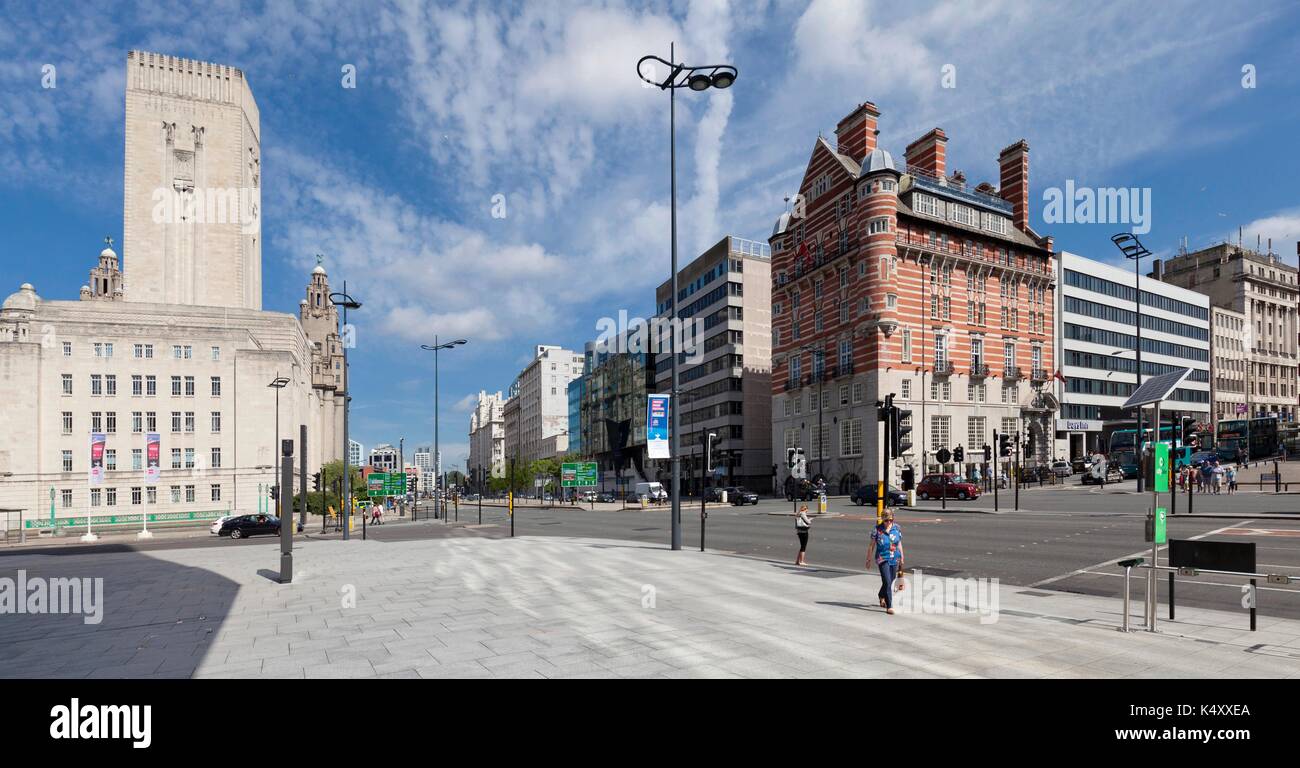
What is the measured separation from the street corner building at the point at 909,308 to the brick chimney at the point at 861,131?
13cm

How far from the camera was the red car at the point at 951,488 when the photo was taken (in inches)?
1773

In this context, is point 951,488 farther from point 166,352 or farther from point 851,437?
point 166,352

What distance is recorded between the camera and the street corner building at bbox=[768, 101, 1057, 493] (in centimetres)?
6006

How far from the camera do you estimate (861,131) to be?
2537 inches

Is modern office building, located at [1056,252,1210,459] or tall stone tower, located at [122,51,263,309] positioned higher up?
tall stone tower, located at [122,51,263,309]

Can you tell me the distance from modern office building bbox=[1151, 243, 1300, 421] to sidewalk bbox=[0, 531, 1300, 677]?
123955 millimetres

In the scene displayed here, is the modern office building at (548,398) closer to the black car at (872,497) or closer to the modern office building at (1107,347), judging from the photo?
the modern office building at (1107,347)

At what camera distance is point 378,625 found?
34.2ft

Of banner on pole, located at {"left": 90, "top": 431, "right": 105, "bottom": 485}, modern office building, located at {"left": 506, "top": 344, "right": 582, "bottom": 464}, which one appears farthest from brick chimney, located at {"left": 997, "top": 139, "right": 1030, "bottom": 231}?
modern office building, located at {"left": 506, "top": 344, "right": 582, "bottom": 464}

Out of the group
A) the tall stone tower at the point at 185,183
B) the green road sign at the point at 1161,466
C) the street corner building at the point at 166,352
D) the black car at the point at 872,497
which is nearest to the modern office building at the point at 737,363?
the black car at the point at 872,497

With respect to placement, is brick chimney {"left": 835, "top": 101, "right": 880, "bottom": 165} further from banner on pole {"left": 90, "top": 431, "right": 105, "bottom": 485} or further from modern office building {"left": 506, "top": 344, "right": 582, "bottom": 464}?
modern office building {"left": 506, "top": 344, "right": 582, "bottom": 464}
